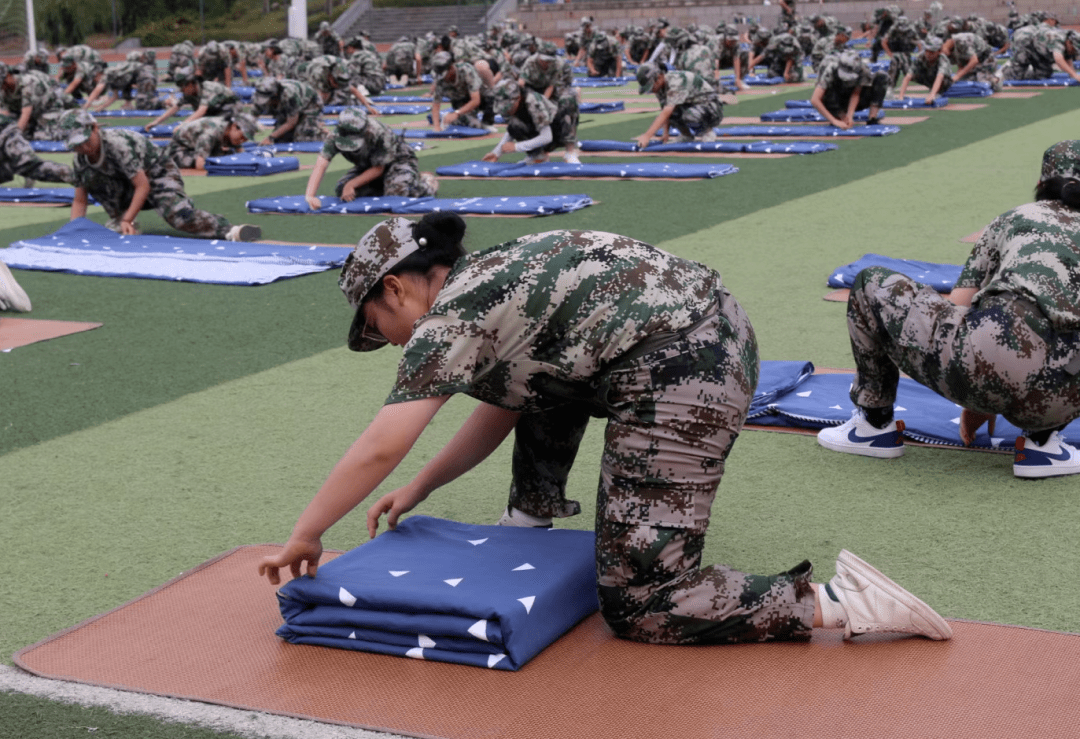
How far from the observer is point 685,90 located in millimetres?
12922

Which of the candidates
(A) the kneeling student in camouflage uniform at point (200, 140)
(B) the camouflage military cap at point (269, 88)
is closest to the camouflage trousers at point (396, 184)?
(A) the kneeling student in camouflage uniform at point (200, 140)

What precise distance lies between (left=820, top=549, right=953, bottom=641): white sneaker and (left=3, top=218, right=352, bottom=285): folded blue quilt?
4784 millimetres

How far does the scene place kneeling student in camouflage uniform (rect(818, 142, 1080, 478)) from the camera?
3400mm

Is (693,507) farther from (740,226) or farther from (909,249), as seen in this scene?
(740,226)

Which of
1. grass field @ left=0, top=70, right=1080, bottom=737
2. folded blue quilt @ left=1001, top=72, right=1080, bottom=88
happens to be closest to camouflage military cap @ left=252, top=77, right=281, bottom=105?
grass field @ left=0, top=70, right=1080, bottom=737

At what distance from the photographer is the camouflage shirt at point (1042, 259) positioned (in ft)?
11.1

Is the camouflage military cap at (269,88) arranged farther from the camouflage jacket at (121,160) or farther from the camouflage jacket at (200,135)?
the camouflage jacket at (121,160)

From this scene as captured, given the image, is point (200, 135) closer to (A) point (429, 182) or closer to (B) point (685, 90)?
(A) point (429, 182)

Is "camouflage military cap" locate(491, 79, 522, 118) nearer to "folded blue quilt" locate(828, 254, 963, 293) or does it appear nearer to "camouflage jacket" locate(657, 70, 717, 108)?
"camouflage jacket" locate(657, 70, 717, 108)

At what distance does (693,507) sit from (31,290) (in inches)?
207

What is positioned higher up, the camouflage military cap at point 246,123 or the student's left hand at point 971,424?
the student's left hand at point 971,424

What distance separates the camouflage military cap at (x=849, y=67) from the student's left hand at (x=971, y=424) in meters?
10.7

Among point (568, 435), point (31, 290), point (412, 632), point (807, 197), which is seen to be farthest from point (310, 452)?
point (807, 197)

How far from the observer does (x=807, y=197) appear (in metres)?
9.65
